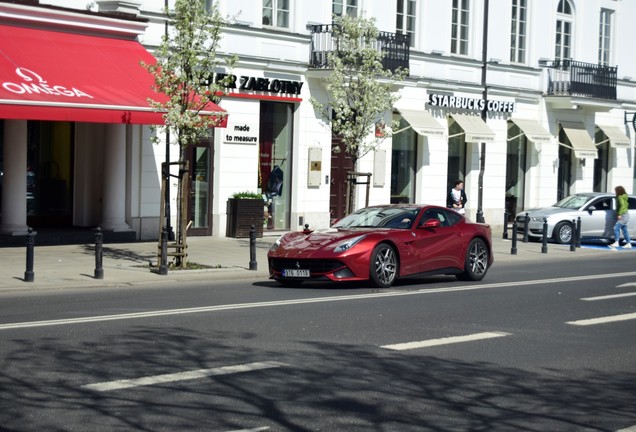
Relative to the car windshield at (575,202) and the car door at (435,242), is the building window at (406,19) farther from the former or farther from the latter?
the car door at (435,242)

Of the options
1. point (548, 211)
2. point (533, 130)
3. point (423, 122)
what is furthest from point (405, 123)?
point (533, 130)

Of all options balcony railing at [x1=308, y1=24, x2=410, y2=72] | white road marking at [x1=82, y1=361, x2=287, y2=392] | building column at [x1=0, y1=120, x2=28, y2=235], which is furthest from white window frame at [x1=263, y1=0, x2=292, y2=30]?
white road marking at [x1=82, y1=361, x2=287, y2=392]

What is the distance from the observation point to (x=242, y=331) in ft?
41.0

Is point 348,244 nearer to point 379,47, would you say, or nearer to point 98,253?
point 98,253

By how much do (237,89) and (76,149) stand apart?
4.59 m

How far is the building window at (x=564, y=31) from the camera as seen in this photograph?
4112cm

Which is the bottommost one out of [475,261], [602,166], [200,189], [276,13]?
[475,261]

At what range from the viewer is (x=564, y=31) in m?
41.5

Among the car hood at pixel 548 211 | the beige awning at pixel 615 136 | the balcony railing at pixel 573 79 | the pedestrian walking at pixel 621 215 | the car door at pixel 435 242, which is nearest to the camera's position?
the car door at pixel 435 242

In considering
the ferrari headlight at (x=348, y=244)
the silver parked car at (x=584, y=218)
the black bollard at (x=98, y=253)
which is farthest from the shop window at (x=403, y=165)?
the black bollard at (x=98, y=253)

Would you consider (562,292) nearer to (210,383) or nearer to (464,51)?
(210,383)

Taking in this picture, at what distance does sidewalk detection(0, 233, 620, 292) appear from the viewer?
60.4 feet

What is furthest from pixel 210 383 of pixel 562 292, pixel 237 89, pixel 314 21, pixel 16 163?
pixel 314 21

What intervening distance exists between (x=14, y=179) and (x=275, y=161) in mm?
8686
